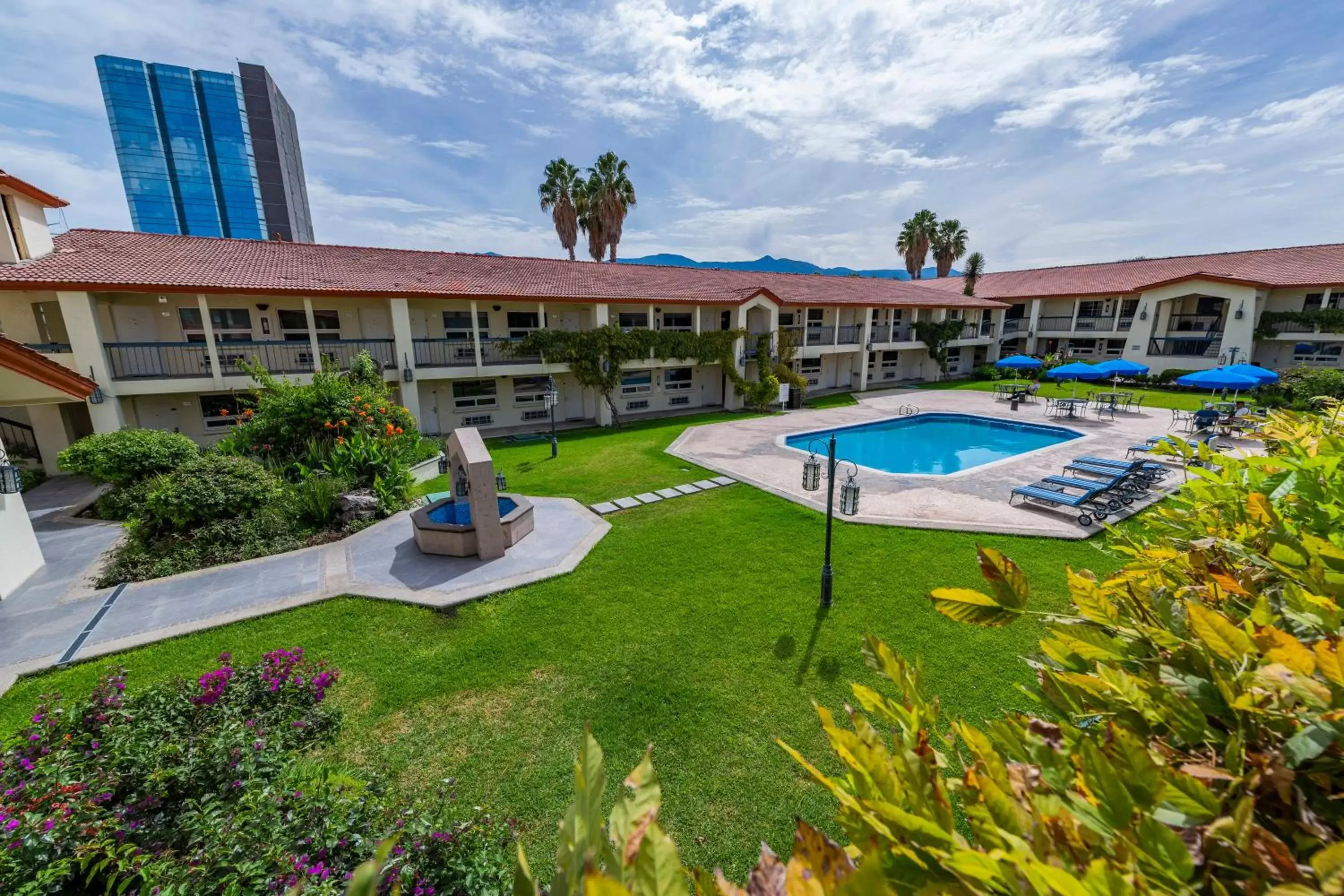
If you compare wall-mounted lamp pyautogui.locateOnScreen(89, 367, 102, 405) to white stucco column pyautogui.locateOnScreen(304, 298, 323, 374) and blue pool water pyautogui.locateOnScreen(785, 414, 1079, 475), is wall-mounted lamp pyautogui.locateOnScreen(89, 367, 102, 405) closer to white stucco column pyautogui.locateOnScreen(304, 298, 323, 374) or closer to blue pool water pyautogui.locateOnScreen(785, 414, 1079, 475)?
white stucco column pyautogui.locateOnScreen(304, 298, 323, 374)

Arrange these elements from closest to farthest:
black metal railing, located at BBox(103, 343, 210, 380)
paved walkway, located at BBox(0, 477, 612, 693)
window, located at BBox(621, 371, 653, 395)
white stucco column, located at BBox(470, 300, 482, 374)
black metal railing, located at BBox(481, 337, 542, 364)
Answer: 1. paved walkway, located at BBox(0, 477, 612, 693)
2. black metal railing, located at BBox(103, 343, 210, 380)
3. white stucco column, located at BBox(470, 300, 482, 374)
4. black metal railing, located at BBox(481, 337, 542, 364)
5. window, located at BBox(621, 371, 653, 395)

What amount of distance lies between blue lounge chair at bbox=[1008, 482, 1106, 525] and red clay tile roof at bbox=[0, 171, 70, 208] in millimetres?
27490

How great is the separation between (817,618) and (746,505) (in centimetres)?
515

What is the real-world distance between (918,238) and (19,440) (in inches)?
2382

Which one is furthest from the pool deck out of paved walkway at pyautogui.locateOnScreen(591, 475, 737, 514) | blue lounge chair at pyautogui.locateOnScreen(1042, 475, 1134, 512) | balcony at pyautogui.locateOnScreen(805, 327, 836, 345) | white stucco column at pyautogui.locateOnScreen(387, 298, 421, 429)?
white stucco column at pyautogui.locateOnScreen(387, 298, 421, 429)

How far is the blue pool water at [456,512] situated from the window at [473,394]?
12.4 metres

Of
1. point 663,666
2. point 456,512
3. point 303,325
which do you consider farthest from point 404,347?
point 663,666

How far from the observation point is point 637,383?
27031 mm

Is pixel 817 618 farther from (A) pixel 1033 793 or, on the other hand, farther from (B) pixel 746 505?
(A) pixel 1033 793

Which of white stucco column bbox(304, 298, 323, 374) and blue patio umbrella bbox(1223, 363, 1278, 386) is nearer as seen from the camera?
white stucco column bbox(304, 298, 323, 374)

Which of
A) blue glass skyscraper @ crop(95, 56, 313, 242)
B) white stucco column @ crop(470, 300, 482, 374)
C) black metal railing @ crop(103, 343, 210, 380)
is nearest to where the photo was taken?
black metal railing @ crop(103, 343, 210, 380)

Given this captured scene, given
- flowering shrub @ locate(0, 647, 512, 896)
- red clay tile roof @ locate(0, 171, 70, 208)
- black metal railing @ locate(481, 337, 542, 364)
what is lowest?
flowering shrub @ locate(0, 647, 512, 896)

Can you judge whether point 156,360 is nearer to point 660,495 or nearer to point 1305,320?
point 660,495

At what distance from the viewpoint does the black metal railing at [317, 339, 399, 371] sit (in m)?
19.4
